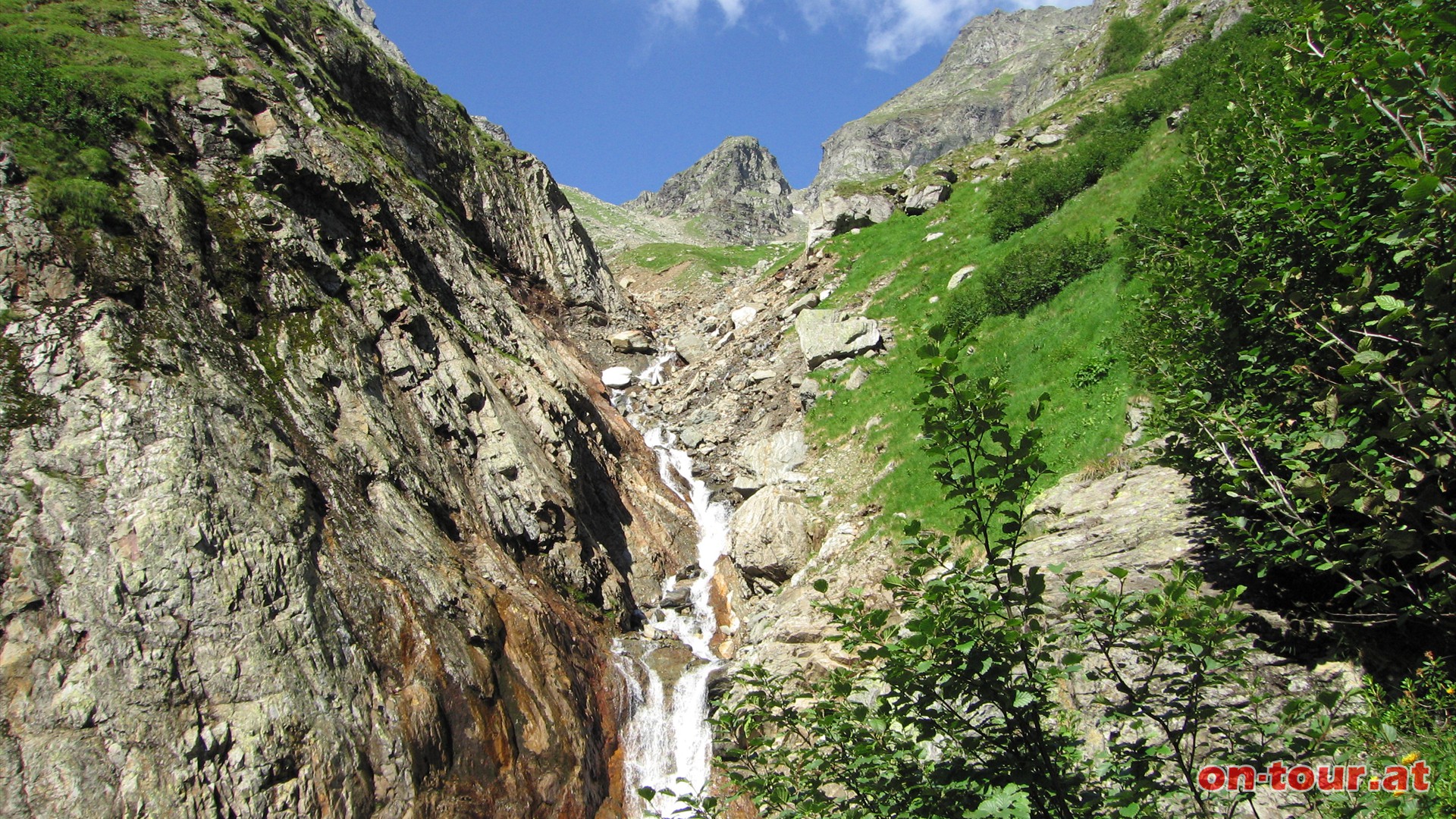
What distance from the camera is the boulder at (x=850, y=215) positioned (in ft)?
139

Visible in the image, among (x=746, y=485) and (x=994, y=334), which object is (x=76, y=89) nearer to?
(x=746, y=485)

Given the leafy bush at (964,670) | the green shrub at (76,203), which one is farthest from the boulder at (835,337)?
the leafy bush at (964,670)

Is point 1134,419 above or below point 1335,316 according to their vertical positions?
above

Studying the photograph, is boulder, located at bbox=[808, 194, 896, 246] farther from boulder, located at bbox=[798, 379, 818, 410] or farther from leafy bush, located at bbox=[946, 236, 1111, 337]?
boulder, located at bbox=[798, 379, 818, 410]

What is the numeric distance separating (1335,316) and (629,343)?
38.6 metres

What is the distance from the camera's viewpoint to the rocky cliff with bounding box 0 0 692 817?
10.5m

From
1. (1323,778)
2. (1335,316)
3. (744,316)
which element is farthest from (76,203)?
(744,316)

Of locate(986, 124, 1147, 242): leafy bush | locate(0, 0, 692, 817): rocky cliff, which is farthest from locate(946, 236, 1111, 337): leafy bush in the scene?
locate(0, 0, 692, 817): rocky cliff

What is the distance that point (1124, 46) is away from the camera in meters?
46.0

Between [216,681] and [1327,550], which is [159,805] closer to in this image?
[216,681]

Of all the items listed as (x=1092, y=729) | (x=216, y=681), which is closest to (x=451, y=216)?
(x=216, y=681)

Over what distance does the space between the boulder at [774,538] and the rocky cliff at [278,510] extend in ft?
12.3

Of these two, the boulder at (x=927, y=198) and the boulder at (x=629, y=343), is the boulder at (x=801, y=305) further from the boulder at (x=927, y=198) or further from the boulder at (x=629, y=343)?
the boulder at (x=629, y=343)

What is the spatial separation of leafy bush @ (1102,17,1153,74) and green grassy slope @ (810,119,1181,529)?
1704 cm
